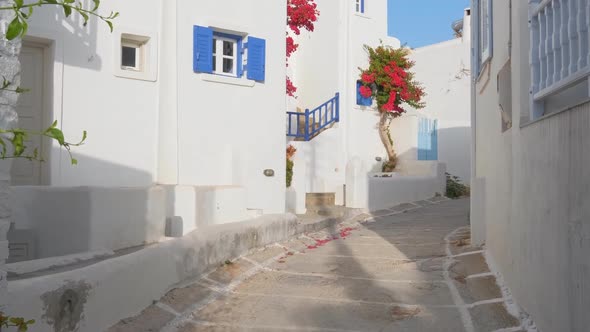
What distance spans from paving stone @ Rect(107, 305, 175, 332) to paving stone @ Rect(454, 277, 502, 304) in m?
3.08

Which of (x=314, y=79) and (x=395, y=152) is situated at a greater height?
(x=314, y=79)

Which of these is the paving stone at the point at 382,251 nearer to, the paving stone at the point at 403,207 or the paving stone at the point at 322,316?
the paving stone at the point at 322,316

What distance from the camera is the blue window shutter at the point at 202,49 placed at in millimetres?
10312

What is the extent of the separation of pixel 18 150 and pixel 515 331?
4.15 meters

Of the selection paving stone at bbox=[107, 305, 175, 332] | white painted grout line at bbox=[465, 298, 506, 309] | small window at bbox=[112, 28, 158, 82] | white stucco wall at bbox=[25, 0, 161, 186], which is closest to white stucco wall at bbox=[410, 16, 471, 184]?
small window at bbox=[112, 28, 158, 82]

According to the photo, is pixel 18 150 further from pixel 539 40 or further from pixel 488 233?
pixel 488 233

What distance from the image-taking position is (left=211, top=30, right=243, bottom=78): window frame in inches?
435

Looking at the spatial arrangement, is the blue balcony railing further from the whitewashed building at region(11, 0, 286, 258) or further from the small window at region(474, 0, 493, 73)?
the small window at region(474, 0, 493, 73)

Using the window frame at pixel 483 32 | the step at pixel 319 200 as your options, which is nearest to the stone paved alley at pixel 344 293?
the window frame at pixel 483 32

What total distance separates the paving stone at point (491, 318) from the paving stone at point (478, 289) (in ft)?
1.06

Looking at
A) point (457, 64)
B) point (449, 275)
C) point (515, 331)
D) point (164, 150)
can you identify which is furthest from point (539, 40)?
point (457, 64)

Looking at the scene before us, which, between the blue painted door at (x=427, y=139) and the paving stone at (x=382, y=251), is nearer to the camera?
the paving stone at (x=382, y=251)

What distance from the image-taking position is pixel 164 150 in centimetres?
991

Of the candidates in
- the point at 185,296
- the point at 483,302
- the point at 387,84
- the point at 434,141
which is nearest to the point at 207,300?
the point at 185,296
